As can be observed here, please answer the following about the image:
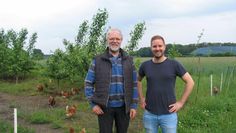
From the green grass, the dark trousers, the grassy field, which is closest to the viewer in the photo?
the dark trousers

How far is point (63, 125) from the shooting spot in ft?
29.5

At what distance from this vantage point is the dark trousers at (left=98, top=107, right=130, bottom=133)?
5195 mm

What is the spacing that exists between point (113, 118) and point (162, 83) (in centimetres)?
78

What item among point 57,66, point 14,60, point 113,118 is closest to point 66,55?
point 57,66

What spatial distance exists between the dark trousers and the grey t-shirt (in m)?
0.38

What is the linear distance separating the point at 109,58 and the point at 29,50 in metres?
15.7

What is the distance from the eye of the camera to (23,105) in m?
11.9

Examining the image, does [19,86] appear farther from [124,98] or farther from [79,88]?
[124,98]

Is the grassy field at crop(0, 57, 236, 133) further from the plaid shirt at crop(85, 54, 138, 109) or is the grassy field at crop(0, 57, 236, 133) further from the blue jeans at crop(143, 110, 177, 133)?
the plaid shirt at crop(85, 54, 138, 109)

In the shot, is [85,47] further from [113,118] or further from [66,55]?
[113,118]

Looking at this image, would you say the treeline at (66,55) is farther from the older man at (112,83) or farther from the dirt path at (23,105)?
the older man at (112,83)

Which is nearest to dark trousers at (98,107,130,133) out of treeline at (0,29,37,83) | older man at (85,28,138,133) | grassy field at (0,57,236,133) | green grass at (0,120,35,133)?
older man at (85,28,138,133)

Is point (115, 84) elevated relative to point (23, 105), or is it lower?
elevated

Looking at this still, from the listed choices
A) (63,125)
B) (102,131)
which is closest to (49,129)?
(63,125)
